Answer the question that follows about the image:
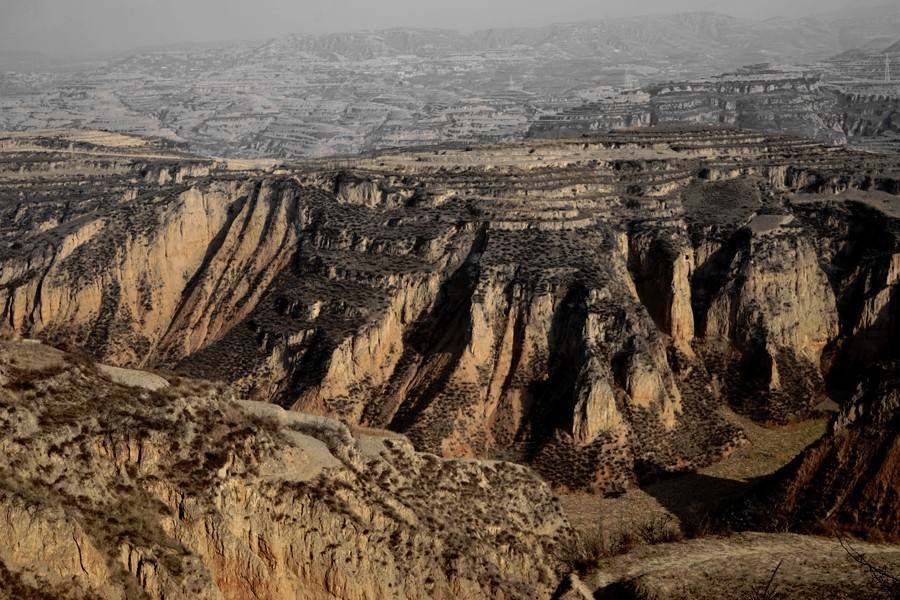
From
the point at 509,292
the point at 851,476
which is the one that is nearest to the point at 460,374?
the point at 509,292

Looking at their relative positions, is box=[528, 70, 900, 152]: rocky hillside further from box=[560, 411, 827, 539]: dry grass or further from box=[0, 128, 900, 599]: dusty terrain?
box=[560, 411, 827, 539]: dry grass

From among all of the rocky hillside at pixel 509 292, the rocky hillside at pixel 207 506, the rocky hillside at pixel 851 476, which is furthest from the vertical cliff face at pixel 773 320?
the rocky hillside at pixel 207 506

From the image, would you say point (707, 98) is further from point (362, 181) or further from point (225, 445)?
point (225, 445)

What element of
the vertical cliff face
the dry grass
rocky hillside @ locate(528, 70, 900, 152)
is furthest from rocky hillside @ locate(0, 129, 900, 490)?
rocky hillside @ locate(528, 70, 900, 152)

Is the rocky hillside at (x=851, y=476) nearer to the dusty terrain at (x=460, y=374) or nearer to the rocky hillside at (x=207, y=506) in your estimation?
the dusty terrain at (x=460, y=374)

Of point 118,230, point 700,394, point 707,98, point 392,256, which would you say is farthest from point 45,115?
point 700,394
